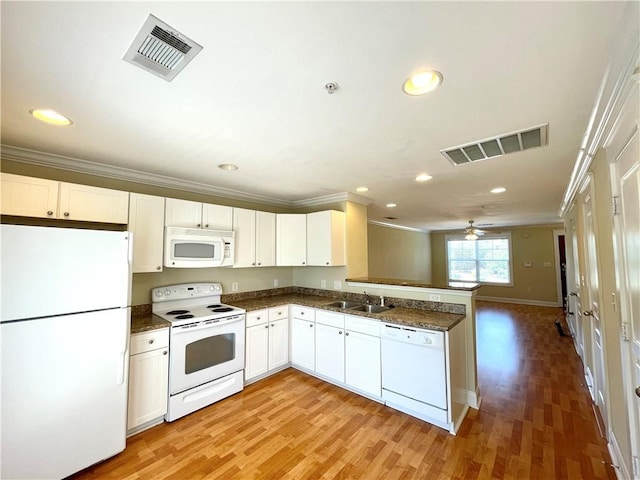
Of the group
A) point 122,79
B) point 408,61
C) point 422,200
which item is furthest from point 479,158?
point 122,79

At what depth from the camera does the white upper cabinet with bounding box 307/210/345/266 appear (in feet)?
12.1

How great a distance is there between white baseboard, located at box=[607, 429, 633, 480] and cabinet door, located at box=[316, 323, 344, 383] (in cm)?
221

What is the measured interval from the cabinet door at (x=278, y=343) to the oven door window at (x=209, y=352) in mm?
575

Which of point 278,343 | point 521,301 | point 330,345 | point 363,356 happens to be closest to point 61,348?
point 278,343

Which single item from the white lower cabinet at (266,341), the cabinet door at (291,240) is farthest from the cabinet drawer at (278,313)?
the cabinet door at (291,240)

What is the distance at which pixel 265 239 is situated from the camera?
12.4 ft

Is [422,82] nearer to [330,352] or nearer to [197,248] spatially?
[197,248]

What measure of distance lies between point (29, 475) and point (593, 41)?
3851 mm

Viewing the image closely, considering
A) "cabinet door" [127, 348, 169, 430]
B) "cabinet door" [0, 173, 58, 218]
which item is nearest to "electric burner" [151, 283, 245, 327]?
"cabinet door" [127, 348, 169, 430]

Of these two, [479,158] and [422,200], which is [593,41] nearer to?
[479,158]

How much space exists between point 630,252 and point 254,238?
3429 mm

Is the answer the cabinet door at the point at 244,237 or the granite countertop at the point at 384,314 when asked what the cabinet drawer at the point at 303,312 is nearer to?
the granite countertop at the point at 384,314

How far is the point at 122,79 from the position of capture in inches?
53.8

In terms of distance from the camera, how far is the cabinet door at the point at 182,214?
9.41ft
